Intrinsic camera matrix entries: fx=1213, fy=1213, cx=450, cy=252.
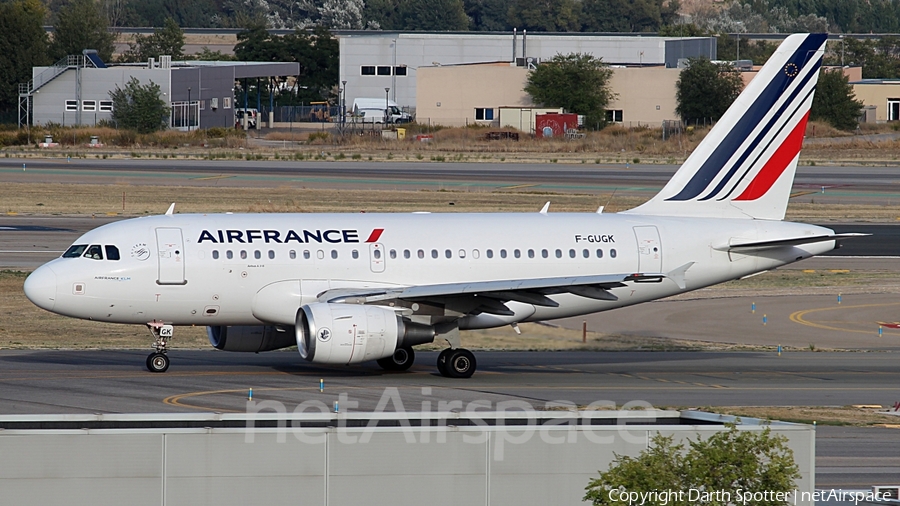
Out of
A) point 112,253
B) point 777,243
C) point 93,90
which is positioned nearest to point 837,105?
point 93,90

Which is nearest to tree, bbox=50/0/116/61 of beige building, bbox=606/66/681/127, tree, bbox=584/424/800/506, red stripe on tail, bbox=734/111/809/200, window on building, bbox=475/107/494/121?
window on building, bbox=475/107/494/121

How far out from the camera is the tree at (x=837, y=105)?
13738cm

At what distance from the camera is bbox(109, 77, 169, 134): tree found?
4857 inches

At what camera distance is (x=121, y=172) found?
8719 cm

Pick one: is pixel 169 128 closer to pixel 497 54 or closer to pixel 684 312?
pixel 497 54

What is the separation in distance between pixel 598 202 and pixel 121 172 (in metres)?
35.8

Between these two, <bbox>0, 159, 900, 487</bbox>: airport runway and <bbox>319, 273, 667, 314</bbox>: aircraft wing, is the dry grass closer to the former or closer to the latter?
<bbox>0, 159, 900, 487</bbox>: airport runway

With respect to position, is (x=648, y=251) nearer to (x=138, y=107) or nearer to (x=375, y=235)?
(x=375, y=235)

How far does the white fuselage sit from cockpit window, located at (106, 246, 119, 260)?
12 centimetres

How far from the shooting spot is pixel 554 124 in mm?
129500

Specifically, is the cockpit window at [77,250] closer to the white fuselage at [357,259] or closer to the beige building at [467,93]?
the white fuselage at [357,259]

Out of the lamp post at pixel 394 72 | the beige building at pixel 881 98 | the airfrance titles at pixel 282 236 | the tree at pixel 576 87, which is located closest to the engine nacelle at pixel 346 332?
the airfrance titles at pixel 282 236

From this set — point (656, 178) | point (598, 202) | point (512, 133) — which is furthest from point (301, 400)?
point (512, 133)

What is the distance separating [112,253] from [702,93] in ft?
373
